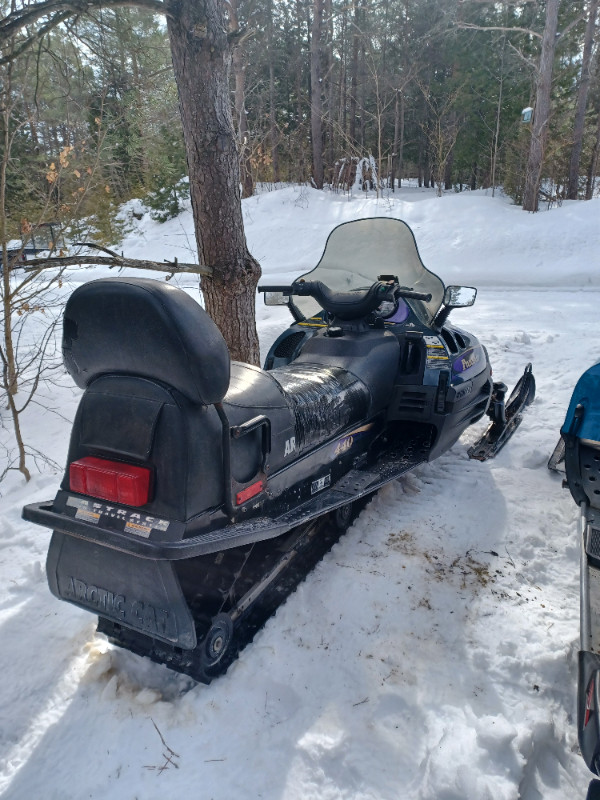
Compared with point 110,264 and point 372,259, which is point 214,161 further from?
point 372,259

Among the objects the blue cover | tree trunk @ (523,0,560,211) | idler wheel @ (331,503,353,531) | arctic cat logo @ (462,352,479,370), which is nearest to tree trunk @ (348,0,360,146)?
tree trunk @ (523,0,560,211)

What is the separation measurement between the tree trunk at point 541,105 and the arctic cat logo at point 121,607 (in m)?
14.7

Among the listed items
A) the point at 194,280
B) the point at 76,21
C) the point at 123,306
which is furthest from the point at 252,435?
the point at 194,280

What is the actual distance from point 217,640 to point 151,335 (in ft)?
3.80

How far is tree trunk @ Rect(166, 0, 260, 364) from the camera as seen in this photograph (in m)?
3.55

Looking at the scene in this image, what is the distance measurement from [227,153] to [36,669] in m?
3.39

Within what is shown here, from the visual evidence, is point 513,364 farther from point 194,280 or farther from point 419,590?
point 194,280

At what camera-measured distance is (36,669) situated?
6.97ft

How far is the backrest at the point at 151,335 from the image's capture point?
5.44 feet

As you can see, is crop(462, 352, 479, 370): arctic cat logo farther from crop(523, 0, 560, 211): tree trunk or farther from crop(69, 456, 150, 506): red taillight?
crop(523, 0, 560, 211): tree trunk

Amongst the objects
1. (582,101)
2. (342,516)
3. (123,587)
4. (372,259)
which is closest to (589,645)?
(342,516)

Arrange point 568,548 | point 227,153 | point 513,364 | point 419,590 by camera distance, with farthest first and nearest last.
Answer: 1. point 513,364
2. point 227,153
3. point 568,548
4. point 419,590

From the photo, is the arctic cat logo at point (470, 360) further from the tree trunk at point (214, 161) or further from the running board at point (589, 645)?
the tree trunk at point (214, 161)

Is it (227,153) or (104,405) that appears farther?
(227,153)
